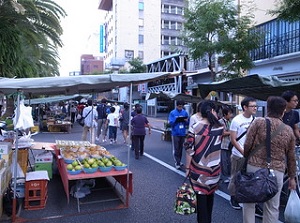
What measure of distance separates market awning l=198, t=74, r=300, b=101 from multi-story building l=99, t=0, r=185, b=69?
51.4 metres

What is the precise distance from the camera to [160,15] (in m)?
60.9

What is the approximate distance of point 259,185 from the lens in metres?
3.17

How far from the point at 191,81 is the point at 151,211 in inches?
840

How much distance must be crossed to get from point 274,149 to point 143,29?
61142mm

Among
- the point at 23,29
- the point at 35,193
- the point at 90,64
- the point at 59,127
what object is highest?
the point at 90,64

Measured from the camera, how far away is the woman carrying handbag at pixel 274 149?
324 cm

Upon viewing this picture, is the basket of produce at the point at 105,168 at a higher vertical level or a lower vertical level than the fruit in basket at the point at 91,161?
lower

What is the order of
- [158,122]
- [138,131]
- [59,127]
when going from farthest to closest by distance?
1. [158,122]
2. [59,127]
3. [138,131]

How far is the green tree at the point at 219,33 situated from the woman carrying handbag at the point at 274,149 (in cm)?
847

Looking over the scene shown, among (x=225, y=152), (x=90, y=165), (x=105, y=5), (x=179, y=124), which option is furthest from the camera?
(x=105, y=5)

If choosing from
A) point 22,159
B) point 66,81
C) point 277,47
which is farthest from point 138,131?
point 277,47

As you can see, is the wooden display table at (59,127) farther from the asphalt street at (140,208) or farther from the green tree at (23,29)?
the asphalt street at (140,208)

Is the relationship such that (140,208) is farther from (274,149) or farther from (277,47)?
(277,47)

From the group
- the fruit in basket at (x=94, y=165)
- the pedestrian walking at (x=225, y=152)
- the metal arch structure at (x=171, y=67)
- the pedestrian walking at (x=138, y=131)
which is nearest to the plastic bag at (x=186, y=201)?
the fruit in basket at (x=94, y=165)
